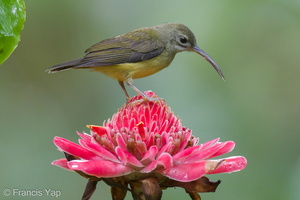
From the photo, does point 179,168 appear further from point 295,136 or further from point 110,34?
point 110,34

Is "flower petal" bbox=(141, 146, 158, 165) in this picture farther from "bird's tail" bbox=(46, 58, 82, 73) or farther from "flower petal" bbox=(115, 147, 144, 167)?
"bird's tail" bbox=(46, 58, 82, 73)

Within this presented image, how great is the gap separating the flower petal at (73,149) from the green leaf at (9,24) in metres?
0.34

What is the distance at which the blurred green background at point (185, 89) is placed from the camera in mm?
3715

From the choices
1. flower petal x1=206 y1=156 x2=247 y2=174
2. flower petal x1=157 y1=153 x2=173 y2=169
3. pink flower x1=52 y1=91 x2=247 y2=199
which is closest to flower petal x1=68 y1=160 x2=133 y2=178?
pink flower x1=52 y1=91 x2=247 y2=199

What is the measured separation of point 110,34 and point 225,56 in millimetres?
893

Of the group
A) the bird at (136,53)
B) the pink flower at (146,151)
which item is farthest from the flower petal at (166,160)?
the bird at (136,53)

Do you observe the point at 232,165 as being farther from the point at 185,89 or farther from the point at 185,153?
the point at 185,89

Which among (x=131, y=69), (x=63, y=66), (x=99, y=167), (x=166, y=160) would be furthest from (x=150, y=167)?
(x=131, y=69)

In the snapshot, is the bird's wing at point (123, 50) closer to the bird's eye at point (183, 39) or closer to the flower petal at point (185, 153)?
the bird's eye at point (183, 39)

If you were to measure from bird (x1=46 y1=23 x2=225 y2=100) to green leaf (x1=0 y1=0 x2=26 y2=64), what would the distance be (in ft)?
3.38

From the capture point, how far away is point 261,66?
4.31 meters

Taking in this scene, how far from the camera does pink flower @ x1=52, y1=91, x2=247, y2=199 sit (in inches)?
66.9

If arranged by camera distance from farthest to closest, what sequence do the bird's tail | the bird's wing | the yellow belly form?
the yellow belly < the bird's wing < the bird's tail

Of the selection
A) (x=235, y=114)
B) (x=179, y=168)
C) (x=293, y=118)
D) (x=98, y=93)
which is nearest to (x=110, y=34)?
(x=98, y=93)
